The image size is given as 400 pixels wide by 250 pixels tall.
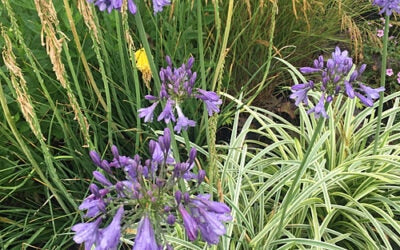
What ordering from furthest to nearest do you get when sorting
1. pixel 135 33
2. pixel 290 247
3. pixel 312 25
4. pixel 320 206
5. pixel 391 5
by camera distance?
pixel 312 25 → pixel 135 33 → pixel 320 206 → pixel 290 247 → pixel 391 5

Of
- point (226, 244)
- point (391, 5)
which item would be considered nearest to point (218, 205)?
point (226, 244)

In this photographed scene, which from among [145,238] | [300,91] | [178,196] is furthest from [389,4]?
[145,238]

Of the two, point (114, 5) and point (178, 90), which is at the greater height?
point (114, 5)

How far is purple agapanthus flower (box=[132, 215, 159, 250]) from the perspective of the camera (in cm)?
94

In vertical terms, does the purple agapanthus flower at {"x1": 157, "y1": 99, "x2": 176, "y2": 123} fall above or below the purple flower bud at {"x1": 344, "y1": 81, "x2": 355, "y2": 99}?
above

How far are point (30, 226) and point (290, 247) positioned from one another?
4.16ft

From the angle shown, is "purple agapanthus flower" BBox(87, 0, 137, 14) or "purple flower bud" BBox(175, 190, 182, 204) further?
"purple agapanthus flower" BBox(87, 0, 137, 14)

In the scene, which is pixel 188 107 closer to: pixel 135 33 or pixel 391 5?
pixel 135 33

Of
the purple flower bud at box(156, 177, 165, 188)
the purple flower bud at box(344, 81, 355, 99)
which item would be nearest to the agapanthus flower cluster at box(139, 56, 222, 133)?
the purple flower bud at box(156, 177, 165, 188)

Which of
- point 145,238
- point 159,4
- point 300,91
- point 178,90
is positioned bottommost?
point 145,238

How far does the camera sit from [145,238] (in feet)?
3.11

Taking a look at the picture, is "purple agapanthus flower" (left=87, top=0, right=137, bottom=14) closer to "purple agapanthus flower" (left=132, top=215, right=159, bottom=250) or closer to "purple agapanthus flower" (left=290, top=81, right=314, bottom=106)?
"purple agapanthus flower" (left=132, top=215, right=159, bottom=250)

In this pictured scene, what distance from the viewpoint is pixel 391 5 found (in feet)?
5.75

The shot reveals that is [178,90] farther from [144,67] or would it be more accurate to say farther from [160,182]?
[144,67]
